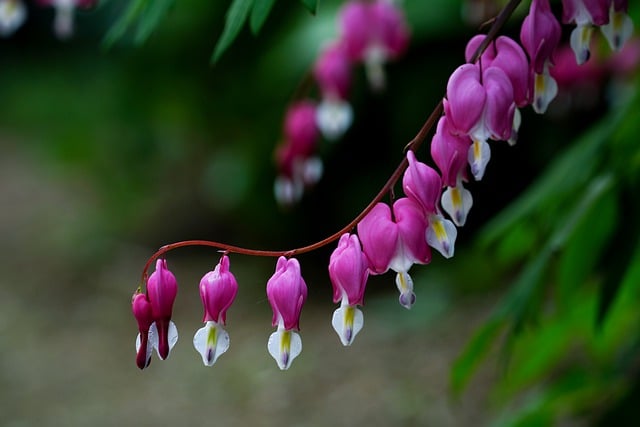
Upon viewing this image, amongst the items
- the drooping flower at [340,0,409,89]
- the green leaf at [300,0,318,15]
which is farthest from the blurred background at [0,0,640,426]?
the green leaf at [300,0,318,15]

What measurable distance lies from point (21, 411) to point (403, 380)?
3.96 ft

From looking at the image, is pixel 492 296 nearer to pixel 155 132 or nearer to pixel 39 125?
pixel 155 132

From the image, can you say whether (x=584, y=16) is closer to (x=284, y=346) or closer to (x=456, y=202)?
(x=456, y=202)

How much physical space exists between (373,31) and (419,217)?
2.09ft

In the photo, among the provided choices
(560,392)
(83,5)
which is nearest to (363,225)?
(83,5)

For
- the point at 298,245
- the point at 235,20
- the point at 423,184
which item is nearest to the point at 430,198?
the point at 423,184

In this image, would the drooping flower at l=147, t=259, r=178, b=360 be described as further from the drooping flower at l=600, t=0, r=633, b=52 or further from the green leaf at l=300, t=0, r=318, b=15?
the drooping flower at l=600, t=0, r=633, b=52

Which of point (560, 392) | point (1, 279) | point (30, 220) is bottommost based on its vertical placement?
point (30, 220)

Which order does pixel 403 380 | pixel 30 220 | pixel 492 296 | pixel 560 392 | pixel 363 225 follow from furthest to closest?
pixel 30 220, pixel 492 296, pixel 403 380, pixel 560 392, pixel 363 225

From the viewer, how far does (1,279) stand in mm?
3924

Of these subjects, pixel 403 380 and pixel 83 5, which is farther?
pixel 403 380

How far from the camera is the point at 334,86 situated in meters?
1.26

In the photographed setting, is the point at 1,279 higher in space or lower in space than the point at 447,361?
lower

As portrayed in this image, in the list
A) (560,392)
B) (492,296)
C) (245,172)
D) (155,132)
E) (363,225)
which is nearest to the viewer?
(363,225)
